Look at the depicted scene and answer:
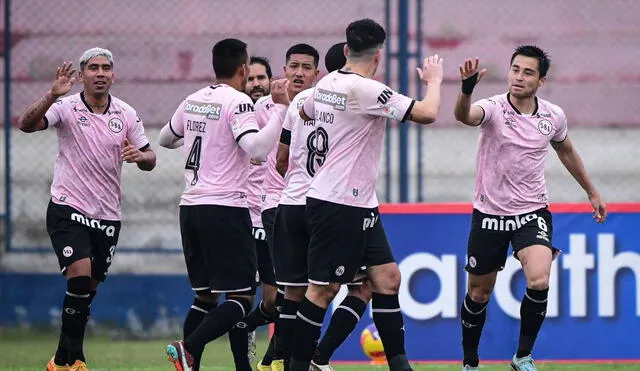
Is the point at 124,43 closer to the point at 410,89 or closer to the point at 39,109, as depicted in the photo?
the point at 410,89

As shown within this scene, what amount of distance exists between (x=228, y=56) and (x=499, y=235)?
2.24 metres

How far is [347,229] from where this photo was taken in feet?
27.8

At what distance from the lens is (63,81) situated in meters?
9.52

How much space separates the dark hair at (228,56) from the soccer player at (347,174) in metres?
0.86

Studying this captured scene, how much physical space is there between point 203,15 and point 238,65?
4219 mm

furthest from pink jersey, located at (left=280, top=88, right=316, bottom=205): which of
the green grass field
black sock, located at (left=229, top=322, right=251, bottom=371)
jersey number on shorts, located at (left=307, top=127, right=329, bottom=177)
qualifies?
the green grass field

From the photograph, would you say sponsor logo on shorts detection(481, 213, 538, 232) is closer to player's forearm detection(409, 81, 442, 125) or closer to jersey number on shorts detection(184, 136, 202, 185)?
player's forearm detection(409, 81, 442, 125)

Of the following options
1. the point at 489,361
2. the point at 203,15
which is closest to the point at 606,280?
the point at 489,361

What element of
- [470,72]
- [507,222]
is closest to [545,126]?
[507,222]

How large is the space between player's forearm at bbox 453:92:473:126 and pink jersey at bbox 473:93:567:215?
0.26 metres

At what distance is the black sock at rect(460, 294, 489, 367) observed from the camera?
10.0 m

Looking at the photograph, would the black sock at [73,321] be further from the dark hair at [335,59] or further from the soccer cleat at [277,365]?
the dark hair at [335,59]

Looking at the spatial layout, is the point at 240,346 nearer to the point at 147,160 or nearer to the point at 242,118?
the point at 147,160

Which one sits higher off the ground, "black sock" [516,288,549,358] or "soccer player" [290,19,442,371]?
"soccer player" [290,19,442,371]
